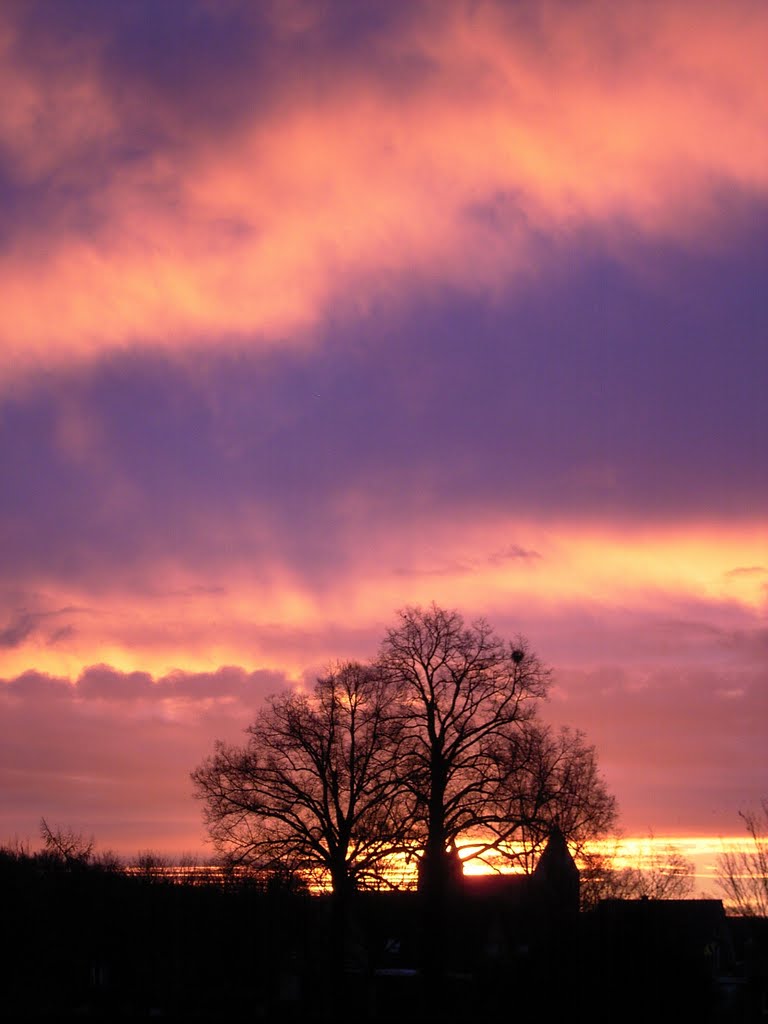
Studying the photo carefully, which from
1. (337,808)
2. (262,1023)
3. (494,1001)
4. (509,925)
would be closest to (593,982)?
(494,1001)

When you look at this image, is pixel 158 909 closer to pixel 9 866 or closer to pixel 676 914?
pixel 9 866

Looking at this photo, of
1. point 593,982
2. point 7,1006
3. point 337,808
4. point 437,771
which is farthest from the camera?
point 337,808

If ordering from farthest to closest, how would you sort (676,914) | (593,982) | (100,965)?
(100,965)
(676,914)
(593,982)

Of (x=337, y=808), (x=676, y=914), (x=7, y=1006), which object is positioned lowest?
(x=7, y=1006)

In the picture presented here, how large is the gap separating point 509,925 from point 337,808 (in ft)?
56.9

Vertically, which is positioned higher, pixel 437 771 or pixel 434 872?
pixel 437 771

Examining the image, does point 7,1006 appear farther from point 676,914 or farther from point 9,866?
point 676,914

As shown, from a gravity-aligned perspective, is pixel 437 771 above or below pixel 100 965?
above

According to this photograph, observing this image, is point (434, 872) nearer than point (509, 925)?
Yes

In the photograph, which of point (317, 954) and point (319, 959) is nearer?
point (319, 959)

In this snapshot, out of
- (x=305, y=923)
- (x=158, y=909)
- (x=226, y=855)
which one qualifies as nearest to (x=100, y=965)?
(x=158, y=909)

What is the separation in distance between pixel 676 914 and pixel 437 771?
18913 millimetres

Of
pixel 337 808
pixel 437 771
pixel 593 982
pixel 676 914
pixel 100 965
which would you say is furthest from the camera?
pixel 100 965

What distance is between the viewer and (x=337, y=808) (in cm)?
5634
